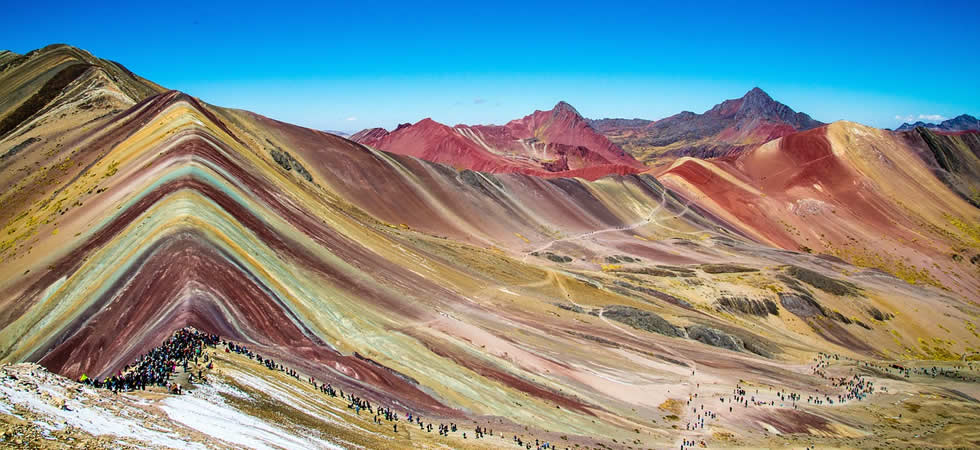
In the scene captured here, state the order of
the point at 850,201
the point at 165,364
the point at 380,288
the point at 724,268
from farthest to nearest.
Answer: the point at 850,201 → the point at 724,268 → the point at 380,288 → the point at 165,364

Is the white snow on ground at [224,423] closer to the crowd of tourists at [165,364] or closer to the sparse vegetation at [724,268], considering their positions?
the crowd of tourists at [165,364]

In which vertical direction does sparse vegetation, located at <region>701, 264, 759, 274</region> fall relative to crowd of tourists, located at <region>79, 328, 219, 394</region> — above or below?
above

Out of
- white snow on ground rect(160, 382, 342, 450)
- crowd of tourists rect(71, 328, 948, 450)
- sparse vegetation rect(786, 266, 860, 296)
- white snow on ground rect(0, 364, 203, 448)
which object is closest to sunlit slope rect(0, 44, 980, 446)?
sparse vegetation rect(786, 266, 860, 296)

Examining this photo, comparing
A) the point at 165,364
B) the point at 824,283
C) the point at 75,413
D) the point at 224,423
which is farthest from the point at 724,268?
the point at 75,413

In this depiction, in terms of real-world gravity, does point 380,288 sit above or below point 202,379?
above

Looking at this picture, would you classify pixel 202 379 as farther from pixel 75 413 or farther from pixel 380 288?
pixel 380 288

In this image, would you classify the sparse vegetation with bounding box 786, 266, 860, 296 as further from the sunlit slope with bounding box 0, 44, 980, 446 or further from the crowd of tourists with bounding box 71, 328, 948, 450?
the crowd of tourists with bounding box 71, 328, 948, 450
